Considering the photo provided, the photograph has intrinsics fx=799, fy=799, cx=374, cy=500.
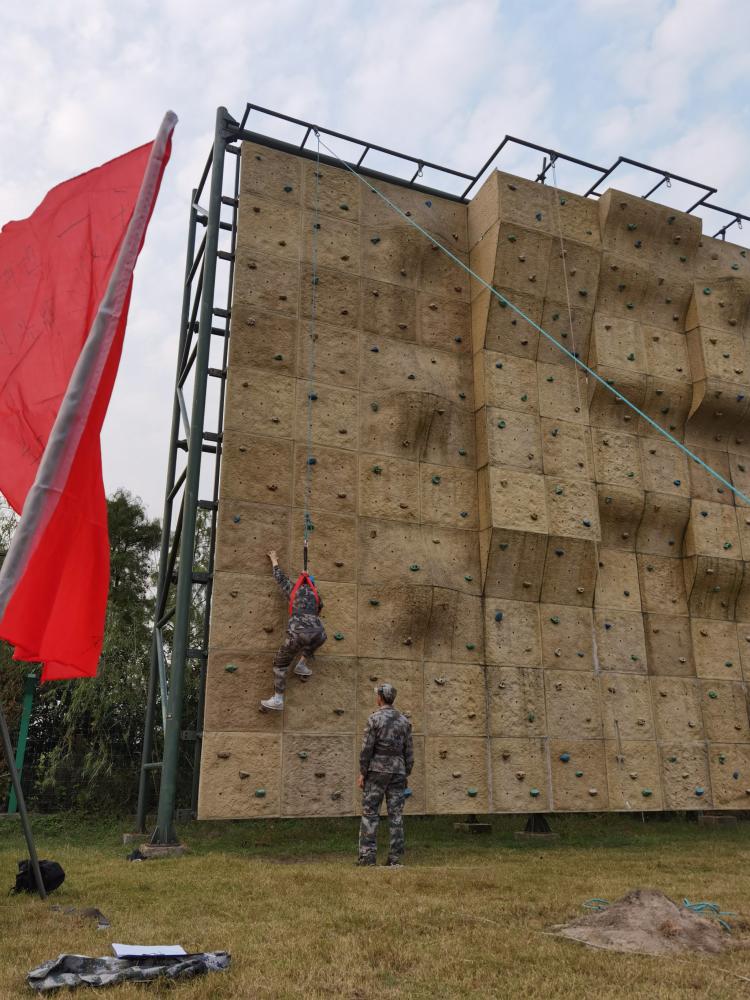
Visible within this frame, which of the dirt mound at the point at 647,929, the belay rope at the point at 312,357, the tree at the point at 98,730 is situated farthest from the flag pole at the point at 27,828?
the tree at the point at 98,730

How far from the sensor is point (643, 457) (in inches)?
494

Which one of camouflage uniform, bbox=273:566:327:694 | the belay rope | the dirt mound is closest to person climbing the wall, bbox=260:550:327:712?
camouflage uniform, bbox=273:566:327:694

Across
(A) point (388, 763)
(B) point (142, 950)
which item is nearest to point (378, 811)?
(A) point (388, 763)

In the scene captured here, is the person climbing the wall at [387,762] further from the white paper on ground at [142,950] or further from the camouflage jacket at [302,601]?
the white paper on ground at [142,950]

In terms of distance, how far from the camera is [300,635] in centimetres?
934

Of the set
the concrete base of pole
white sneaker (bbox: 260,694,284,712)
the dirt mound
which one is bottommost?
the concrete base of pole

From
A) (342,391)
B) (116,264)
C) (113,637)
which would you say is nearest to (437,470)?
(342,391)

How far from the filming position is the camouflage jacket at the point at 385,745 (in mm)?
8086

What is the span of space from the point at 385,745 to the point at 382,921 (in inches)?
128

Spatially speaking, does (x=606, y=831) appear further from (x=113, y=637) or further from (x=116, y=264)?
(x=116, y=264)

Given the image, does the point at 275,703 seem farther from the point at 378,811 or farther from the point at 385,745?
the point at 378,811

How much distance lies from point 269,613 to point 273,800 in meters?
2.14

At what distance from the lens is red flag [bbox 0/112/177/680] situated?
4.81 m

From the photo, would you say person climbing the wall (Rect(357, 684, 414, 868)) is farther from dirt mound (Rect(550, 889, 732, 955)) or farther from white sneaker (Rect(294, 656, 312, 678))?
dirt mound (Rect(550, 889, 732, 955))
